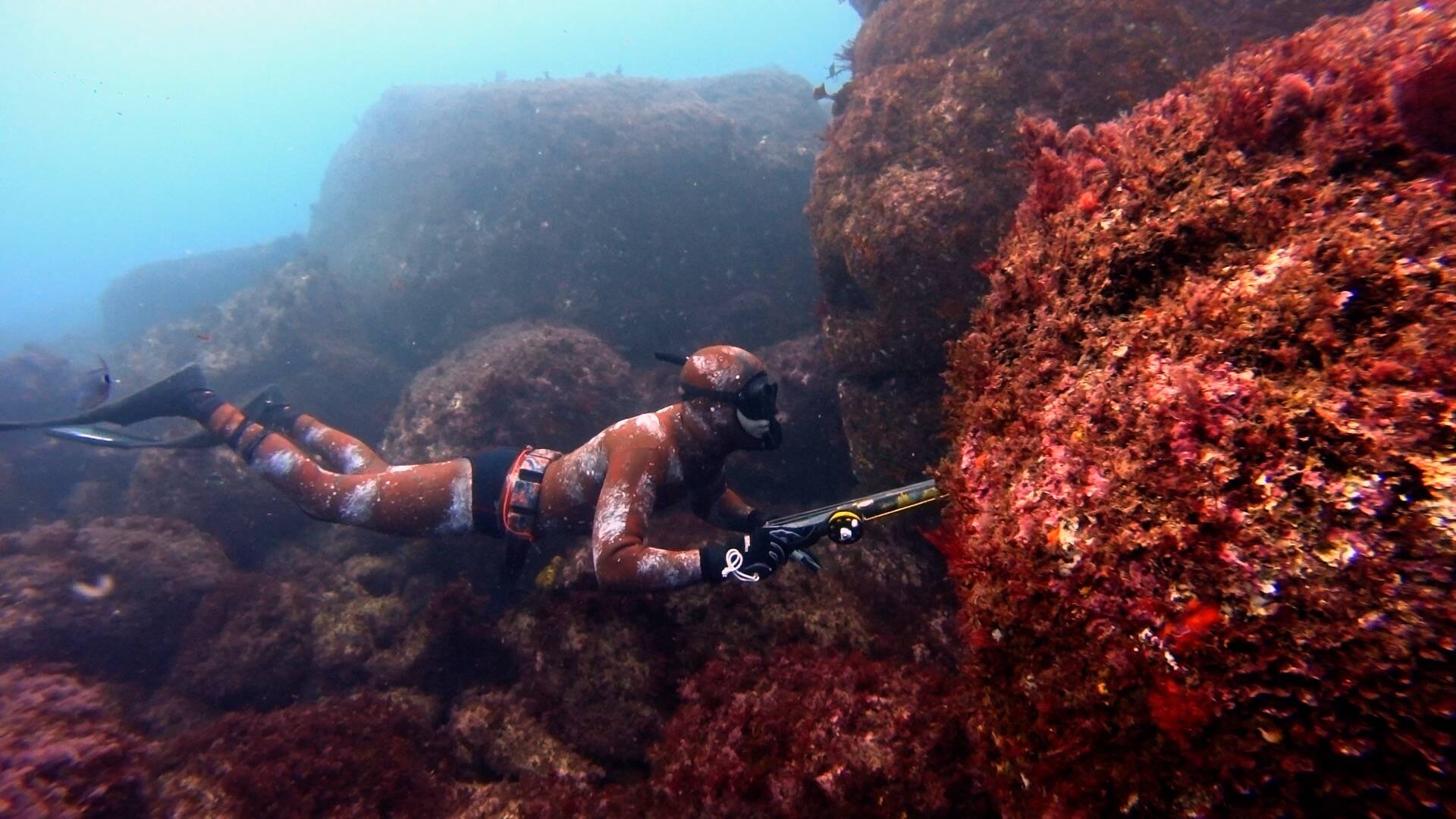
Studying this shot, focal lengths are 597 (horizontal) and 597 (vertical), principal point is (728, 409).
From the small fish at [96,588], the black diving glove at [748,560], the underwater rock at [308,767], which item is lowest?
the small fish at [96,588]

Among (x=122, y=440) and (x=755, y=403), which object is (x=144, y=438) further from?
(x=755, y=403)

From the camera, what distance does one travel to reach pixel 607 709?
16.3 feet

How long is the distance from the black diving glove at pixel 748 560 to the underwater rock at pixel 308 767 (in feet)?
9.13

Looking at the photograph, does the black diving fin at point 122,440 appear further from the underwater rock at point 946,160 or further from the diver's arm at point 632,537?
the underwater rock at point 946,160

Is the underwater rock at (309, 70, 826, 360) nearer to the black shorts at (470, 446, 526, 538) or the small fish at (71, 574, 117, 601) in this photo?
the black shorts at (470, 446, 526, 538)

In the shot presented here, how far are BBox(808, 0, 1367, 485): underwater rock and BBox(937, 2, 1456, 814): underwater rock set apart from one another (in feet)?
9.64

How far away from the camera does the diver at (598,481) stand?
469cm

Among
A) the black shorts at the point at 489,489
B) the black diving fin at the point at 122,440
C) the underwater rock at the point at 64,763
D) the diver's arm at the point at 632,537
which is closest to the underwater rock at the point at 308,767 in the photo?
the underwater rock at the point at 64,763

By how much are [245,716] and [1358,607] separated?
24.9 feet

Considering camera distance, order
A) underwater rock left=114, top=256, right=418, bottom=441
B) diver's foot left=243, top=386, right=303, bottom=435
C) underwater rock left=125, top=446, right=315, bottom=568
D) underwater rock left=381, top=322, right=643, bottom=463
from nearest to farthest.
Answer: diver's foot left=243, top=386, right=303, bottom=435
underwater rock left=381, top=322, right=643, bottom=463
underwater rock left=125, top=446, right=315, bottom=568
underwater rock left=114, top=256, right=418, bottom=441

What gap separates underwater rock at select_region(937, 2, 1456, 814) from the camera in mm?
1329

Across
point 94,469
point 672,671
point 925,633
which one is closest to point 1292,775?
point 925,633

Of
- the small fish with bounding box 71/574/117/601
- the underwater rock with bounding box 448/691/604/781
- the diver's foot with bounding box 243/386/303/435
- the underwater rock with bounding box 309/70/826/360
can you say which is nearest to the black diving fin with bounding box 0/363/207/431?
the diver's foot with bounding box 243/386/303/435

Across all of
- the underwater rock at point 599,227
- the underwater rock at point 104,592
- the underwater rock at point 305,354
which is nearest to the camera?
the underwater rock at point 104,592
